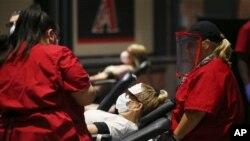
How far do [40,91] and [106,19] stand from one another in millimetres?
5552

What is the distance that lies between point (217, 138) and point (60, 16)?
2682 mm

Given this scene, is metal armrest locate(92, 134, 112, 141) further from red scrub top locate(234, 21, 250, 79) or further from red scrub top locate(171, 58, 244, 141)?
red scrub top locate(234, 21, 250, 79)

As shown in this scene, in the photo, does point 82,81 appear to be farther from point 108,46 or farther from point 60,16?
point 108,46

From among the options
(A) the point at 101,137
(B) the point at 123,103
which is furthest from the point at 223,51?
(A) the point at 101,137

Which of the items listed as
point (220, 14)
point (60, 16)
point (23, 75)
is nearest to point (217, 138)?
point (23, 75)

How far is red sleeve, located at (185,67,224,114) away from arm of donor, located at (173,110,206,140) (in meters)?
0.05

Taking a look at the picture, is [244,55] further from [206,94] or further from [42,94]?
[42,94]

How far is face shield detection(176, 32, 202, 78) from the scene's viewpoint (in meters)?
4.68

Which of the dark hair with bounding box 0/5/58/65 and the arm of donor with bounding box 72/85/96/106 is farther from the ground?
the dark hair with bounding box 0/5/58/65

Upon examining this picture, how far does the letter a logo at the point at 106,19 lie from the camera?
9461mm

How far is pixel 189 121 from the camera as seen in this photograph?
4500 mm

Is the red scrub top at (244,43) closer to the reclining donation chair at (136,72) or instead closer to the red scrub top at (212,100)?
the reclining donation chair at (136,72)

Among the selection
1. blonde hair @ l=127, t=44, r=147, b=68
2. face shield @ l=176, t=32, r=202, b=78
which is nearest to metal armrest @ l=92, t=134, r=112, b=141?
face shield @ l=176, t=32, r=202, b=78

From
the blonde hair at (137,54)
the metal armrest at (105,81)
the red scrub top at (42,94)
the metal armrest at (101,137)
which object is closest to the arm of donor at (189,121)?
the metal armrest at (101,137)
